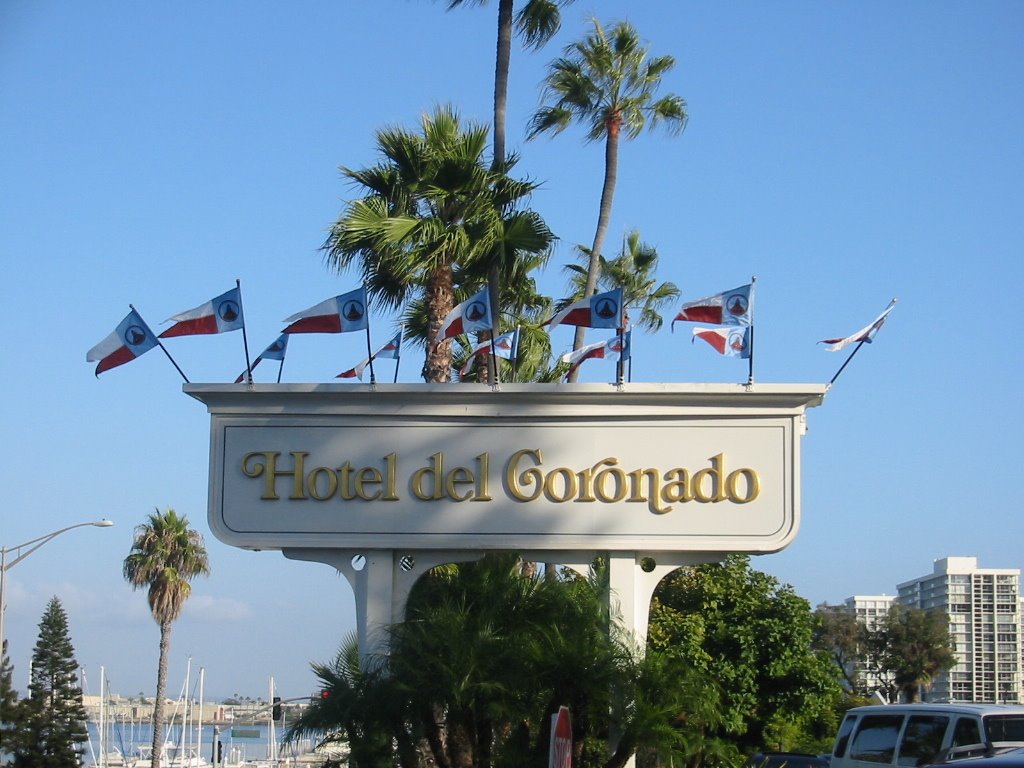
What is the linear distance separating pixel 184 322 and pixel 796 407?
7.36 m

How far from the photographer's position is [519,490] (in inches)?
596

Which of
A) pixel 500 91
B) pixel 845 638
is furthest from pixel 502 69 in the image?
pixel 845 638

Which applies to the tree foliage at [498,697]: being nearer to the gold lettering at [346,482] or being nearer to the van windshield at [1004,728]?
the gold lettering at [346,482]

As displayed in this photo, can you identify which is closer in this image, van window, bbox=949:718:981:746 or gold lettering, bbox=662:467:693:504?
van window, bbox=949:718:981:746

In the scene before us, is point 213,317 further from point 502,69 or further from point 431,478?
point 502,69

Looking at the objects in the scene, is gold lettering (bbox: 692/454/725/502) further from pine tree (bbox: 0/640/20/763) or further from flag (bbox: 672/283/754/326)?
pine tree (bbox: 0/640/20/763)

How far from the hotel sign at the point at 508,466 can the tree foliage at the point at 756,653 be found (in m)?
11.7

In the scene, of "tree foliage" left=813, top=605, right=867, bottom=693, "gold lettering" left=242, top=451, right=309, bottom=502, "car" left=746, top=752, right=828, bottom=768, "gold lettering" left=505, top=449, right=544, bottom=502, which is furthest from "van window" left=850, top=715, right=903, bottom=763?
"tree foliage" left=813, top=605, right=867, bottom=693

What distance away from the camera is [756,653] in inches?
1077

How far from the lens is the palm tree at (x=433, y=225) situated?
1953cm

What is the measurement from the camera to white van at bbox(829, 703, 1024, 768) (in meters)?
12.7

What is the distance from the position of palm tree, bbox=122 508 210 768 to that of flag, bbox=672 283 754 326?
144 feet

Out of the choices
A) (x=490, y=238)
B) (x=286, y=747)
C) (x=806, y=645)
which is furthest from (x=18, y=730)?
(x=286, y=747)

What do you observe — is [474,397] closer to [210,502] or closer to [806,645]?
[210,502]
